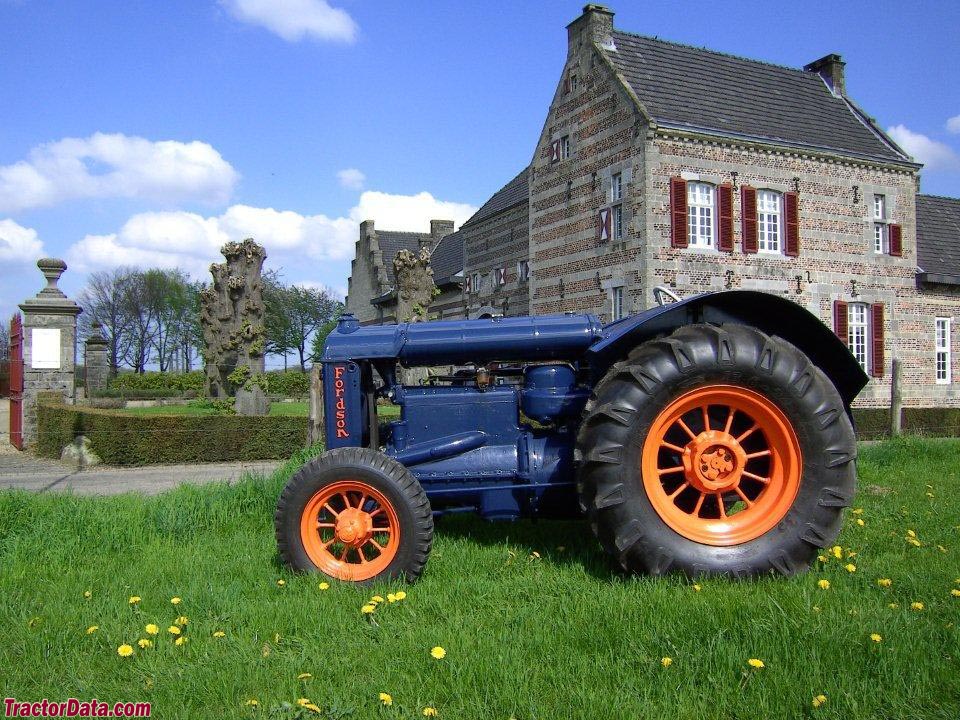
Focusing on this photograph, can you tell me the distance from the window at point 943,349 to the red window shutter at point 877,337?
10.2ft

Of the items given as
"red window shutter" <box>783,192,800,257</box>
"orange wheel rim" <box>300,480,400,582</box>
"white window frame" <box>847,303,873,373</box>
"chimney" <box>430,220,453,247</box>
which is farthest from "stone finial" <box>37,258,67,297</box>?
"chimney" <box>430,220,453,247</box>

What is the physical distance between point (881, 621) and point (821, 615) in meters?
0.25

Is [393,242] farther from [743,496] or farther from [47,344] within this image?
[743,496]

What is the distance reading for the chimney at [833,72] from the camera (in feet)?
76.4

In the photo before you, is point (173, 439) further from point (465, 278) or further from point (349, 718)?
point (465, 278)

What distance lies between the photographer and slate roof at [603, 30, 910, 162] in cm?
1900

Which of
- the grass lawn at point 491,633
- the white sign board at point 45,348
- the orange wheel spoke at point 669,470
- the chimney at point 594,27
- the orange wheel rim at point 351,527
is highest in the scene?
the chimney at point 594,27

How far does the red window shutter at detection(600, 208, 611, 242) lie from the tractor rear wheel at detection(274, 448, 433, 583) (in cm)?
1578

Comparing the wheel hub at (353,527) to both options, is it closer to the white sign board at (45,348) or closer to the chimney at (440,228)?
the white sign board at (45,348)

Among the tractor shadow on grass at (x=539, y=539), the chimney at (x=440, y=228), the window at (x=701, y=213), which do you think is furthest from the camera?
the chimney at (x=440, y=228)

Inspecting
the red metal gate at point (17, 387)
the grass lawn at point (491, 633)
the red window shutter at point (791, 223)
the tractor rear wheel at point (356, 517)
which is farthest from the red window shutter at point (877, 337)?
the red metal gate at point (17, 387)

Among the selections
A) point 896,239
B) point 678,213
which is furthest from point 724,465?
point 896,239

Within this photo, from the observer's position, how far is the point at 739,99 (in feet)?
66.9

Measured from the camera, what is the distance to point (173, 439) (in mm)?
11664
